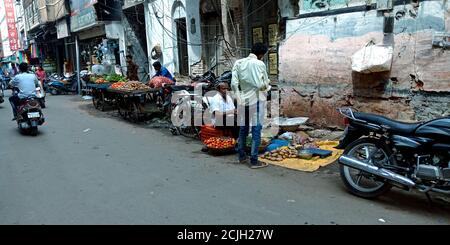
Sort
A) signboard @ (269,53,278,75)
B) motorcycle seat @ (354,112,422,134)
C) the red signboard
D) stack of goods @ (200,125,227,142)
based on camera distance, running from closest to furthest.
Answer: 1. motorcycle seat @ (354,112,422,134)
2. stack of goods @ (200,125,227,142)
3. signboard @ (269,53,278,75)
4. the red signboard

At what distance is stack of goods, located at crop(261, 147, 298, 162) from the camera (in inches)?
256

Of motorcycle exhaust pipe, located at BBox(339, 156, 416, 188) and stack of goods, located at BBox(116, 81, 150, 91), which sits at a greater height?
stack of goods, located at BBox(116, 81, 150, 91)

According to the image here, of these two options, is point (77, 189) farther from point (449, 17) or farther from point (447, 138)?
point (449, 17)

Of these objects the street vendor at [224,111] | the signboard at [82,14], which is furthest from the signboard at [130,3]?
the street vendor at [224,111]

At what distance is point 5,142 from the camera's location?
8.59m

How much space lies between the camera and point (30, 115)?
9008 mm

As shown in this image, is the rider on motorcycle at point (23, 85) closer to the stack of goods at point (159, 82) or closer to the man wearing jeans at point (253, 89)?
the stack of goods at point (159, 82)

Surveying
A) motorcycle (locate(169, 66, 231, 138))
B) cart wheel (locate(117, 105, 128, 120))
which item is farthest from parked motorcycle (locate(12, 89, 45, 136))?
motorcycle (locate(169, 66, 231, 138))

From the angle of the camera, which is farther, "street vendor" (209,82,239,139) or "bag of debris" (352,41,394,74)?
"street vendor" (209,82,239,139)

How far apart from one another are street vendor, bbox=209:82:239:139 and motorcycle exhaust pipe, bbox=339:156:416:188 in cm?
299

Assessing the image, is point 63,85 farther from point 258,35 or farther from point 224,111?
point 224,111

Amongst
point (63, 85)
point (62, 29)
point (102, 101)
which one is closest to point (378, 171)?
point (102, 101)

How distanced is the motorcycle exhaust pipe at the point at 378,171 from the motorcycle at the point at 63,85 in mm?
18734

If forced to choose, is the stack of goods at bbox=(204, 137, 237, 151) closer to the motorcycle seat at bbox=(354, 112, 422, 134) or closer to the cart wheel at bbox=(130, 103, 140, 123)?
the motorcycle seat at bbox=(354, 112, 422, 134)
